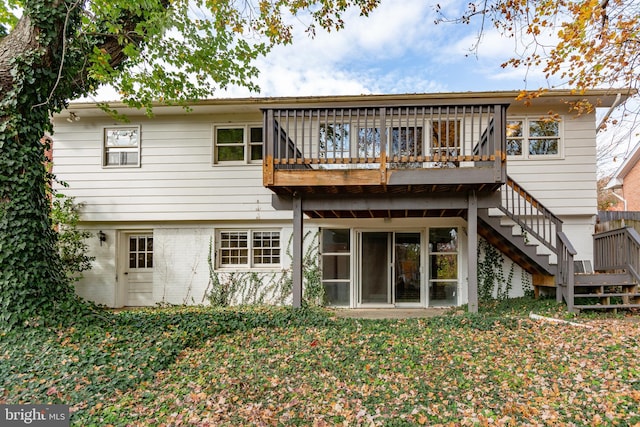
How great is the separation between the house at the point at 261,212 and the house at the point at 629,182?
1000 centimetres

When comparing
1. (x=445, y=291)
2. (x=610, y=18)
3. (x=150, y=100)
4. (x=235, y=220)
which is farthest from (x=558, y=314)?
(x=150, y=100)

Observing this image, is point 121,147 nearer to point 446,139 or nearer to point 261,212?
point 261,212

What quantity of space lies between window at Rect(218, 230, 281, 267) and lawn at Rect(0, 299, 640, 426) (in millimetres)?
3346

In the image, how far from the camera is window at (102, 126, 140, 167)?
9.44 meters

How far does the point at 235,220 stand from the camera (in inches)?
364

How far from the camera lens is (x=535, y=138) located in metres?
8.67

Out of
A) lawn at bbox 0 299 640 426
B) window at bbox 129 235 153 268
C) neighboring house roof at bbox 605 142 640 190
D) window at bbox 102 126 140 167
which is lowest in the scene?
lawn at bbox 0 299 640 426

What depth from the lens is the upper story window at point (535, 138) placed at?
28.5 ft

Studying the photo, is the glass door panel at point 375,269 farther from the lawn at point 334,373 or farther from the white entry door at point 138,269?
the white entry door at point 138,269

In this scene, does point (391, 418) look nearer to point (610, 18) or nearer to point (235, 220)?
point (235, 220)

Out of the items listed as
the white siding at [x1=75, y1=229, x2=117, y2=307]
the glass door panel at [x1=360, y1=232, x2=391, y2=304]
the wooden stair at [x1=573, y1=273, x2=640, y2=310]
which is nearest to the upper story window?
the wooden stair at [x1=573, y1=273, x2=640, y2=310]

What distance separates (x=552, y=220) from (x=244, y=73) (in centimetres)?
742

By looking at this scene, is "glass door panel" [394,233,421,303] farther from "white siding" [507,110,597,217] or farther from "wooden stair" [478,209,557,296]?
"white siding" [507,110,597,217]

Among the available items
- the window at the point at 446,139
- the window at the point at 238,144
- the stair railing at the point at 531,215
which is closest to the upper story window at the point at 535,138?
the stair railing at the point at 531,215
